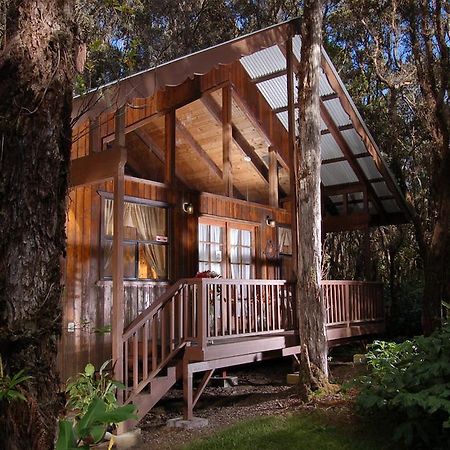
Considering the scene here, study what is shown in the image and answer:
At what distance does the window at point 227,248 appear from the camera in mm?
10148

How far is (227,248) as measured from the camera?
417 inches

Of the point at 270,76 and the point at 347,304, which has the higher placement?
the point at 270,76

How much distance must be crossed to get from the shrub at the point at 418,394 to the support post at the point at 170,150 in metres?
4.83

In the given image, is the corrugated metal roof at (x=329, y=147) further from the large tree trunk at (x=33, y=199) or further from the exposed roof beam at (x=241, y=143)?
the large tree trunk at (x=33, y=199)

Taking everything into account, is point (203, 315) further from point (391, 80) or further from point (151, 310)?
point (391, 80)

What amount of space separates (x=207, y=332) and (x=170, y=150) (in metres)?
3.58

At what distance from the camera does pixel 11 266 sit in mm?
2518

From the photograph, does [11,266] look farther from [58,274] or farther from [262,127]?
[262,127]

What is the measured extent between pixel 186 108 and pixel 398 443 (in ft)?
22.2

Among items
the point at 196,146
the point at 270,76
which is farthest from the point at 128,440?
the point at 270,76

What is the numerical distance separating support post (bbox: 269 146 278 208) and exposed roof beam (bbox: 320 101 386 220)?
1.25 metres

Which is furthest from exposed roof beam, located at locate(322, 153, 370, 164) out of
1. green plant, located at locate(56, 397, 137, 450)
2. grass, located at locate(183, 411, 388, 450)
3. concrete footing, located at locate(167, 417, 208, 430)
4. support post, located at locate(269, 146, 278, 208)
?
green plant, located at locate(56, 397, 137, 450)

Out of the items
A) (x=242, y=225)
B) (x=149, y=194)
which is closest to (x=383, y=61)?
(x=242, y=225)

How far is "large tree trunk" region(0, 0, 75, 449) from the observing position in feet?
8.02
